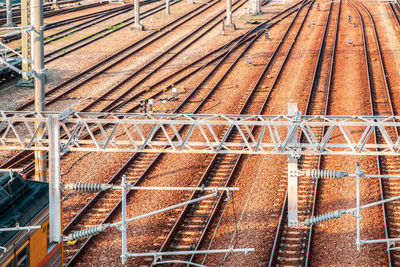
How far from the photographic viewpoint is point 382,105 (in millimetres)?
27781

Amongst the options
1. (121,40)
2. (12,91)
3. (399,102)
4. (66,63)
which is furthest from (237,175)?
(121,40)

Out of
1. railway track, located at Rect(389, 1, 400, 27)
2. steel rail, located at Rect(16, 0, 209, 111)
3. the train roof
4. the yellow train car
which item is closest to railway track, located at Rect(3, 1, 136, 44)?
steel rail, located at Rect(16, 0, 209, 111)

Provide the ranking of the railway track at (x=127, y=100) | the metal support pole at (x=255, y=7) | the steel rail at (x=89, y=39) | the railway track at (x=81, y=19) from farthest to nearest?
the metal support pole at (x=255, y=7) < the railway track at (x=81, y=19) < the steel rail at (x=89, y=39) < the railway track at (x=127, y=100)

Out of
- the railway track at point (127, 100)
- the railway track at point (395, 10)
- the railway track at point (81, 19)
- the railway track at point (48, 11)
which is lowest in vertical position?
the railway track at point (127, 100)

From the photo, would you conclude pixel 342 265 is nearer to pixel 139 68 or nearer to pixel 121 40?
pixel 139 68

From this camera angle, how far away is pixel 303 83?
31.3 metres

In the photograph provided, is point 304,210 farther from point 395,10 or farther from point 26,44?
point 395,10

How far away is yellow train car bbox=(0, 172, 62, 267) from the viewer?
1173 cm

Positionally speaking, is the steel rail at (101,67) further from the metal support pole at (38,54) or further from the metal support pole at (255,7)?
the metal support pole at (38,54)

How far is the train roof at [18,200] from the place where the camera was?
12.2m

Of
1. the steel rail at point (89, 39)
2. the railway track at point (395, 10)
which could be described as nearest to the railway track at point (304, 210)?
the steel rail at point (89, 39)

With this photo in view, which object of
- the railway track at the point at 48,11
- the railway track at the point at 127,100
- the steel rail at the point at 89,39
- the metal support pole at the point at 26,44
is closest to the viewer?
the railway track at the point at 127,100

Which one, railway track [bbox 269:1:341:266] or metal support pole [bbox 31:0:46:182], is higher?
metal support pole [bbox 31:0:46:182]

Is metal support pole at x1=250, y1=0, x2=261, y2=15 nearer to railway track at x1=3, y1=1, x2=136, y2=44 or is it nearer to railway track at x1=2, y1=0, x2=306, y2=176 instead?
railway track at x1=3, y1=1, x2=136, y2=44
